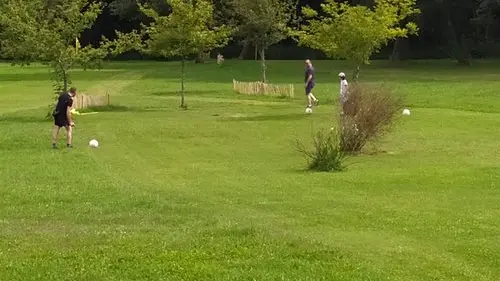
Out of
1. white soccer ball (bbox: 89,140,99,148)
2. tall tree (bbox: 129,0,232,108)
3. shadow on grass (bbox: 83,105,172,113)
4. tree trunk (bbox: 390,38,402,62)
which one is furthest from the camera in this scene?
tree trunk (bbox: 390,38,402,62)

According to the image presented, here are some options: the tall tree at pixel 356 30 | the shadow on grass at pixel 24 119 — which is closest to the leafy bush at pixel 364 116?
the tall tree at pixel 356 30

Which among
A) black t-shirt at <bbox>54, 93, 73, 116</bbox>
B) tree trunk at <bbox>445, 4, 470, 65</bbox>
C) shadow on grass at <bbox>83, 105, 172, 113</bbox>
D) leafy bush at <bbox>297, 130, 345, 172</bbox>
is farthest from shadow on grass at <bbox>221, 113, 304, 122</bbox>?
tree trunk at <bbox>445, 4, 470, 65</bbox>

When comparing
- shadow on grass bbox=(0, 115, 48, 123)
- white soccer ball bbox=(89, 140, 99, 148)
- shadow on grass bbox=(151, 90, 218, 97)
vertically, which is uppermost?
white soccer ball bbox=(89, 140, 99, 148)

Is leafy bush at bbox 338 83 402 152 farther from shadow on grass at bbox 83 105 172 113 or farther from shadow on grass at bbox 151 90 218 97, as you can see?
shadow on grass at bbox 151 90 218 97

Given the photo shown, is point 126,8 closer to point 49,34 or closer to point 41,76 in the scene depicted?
point 41,76

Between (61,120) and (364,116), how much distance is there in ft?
25.7

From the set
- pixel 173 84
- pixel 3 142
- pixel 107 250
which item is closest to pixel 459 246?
pixel 107 250

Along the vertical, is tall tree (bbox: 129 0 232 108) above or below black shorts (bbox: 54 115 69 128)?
above

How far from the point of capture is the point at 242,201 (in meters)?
14.3

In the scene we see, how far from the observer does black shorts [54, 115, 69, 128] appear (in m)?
23.4

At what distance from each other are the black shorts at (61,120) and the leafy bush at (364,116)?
23.3 ft

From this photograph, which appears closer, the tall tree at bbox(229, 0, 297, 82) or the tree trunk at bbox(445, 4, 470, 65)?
the tall tree at bbox(229, 0, 297, 82)

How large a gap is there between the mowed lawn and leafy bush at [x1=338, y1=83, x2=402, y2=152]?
0.50 meters

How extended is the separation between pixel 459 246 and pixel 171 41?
1129 inches
